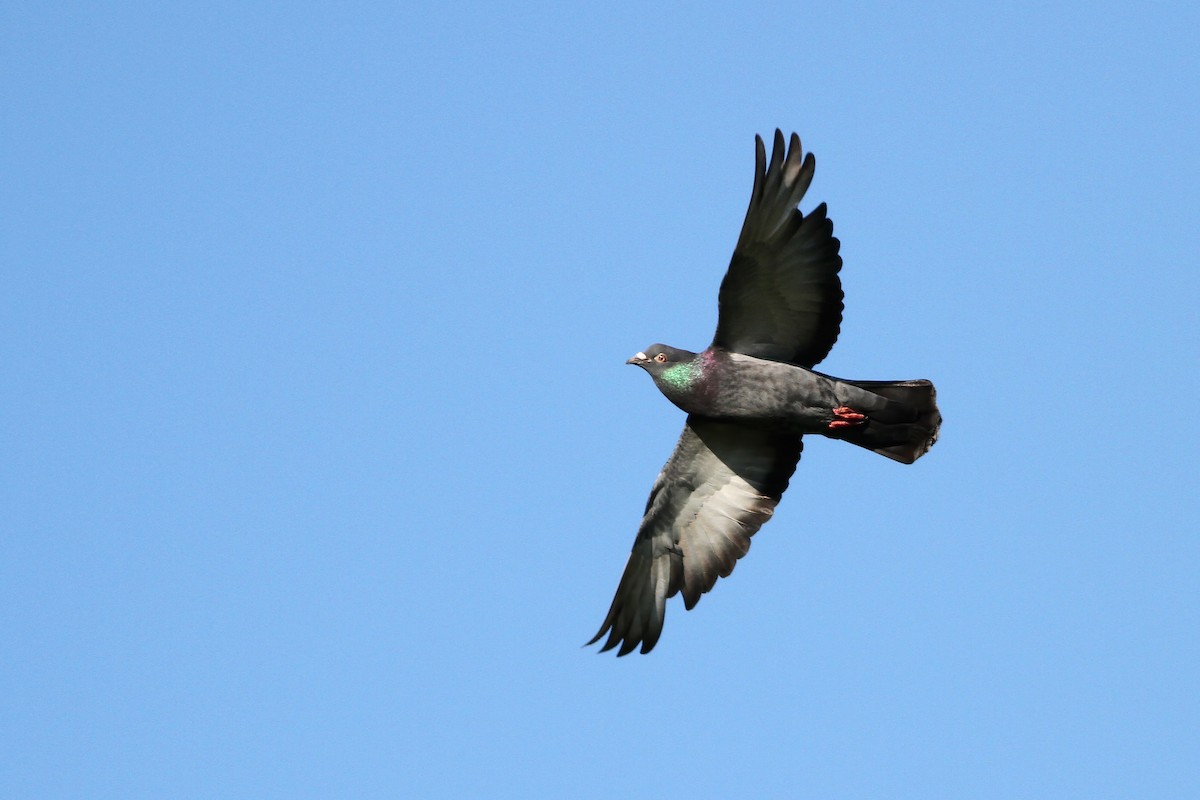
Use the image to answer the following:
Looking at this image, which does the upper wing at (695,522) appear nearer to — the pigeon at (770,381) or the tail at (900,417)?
the pigeon at (770,381)

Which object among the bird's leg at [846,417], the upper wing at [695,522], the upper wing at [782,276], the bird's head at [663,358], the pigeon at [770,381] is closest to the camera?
the upper wing at [782,276]

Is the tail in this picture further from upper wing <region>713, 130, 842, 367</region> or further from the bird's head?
the bird's head

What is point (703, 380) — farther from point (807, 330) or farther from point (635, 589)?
point (635, 589)

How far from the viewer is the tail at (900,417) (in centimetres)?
1369

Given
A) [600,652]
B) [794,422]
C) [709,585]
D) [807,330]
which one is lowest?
[600,652]

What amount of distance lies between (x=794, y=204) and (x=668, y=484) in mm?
3359

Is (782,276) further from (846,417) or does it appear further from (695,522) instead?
(695,522)

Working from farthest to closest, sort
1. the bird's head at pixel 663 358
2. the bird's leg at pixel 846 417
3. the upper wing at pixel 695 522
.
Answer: the upper wing at pixel 695 522
the bird's head at pixel 663 358
the bird's leg at pixel 846 417

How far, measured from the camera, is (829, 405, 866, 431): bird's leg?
13.6m

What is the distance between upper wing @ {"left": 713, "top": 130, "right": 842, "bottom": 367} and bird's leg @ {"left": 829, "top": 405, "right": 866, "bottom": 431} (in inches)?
24.5

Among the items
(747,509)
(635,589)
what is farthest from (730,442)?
(635,589)

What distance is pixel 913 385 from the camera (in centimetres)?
1373

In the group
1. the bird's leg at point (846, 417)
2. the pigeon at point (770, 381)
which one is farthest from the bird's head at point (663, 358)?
the bird's leg at point (846, 417)

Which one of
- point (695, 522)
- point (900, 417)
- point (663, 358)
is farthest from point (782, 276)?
point (695, 522)
